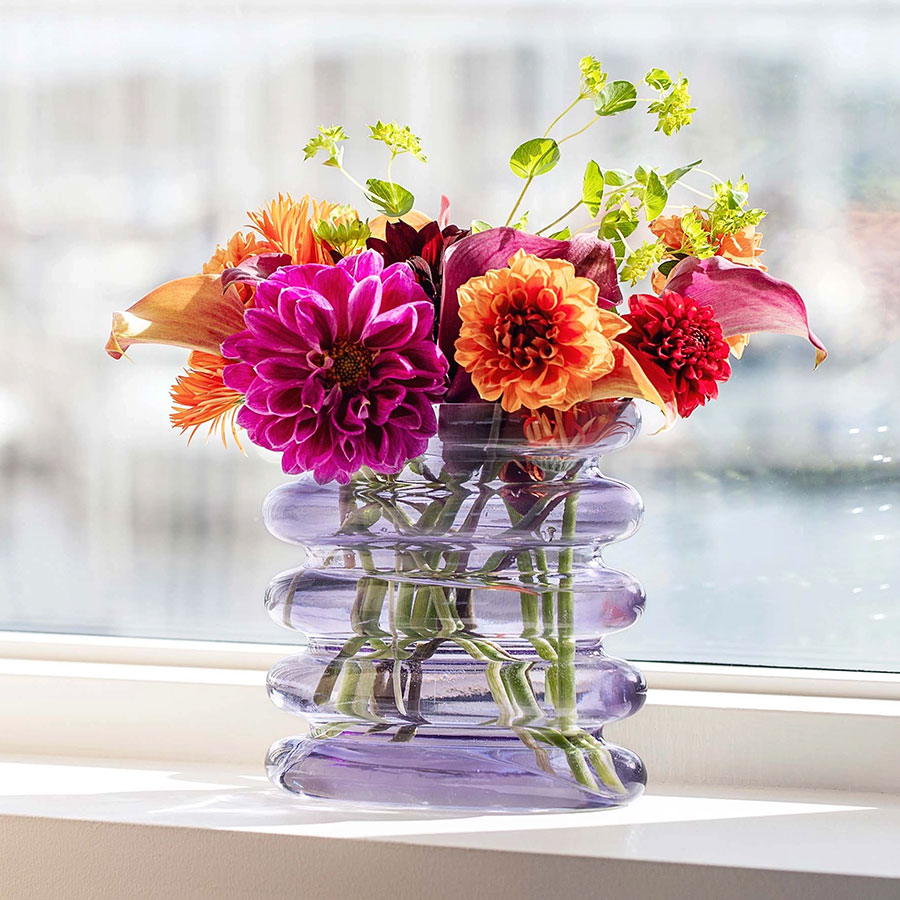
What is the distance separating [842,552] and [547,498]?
0.34 m

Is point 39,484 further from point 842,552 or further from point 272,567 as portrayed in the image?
point 842,552

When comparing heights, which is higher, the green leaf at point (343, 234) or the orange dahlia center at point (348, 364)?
the green leaf at point (343, 234)

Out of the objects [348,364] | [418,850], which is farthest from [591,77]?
[418,850]

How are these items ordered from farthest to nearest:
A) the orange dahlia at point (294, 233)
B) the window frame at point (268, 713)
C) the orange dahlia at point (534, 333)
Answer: the window frame at point (268, 713) → the orange dahlia at point (294, 233) → the orange dahlia at point (534, 333)

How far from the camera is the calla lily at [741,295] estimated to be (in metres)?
0.70

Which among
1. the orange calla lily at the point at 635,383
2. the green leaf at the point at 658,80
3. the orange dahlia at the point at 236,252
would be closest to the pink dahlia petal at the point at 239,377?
the orange dahlia at the point at 236,252

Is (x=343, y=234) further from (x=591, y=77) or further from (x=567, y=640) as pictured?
(x=567, y=640)

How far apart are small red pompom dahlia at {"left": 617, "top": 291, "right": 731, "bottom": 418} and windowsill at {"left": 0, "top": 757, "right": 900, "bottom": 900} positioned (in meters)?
0.28

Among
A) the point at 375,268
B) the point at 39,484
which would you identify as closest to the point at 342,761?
the point at 375,268

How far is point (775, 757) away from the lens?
34.1 inches

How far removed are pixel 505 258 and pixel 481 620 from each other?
0.76 ft

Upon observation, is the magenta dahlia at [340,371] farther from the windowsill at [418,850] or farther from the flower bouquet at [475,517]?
the windowsill at [418,850]

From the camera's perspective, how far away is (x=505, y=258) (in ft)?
2.23

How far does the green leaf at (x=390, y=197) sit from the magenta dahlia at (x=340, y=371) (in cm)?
7
